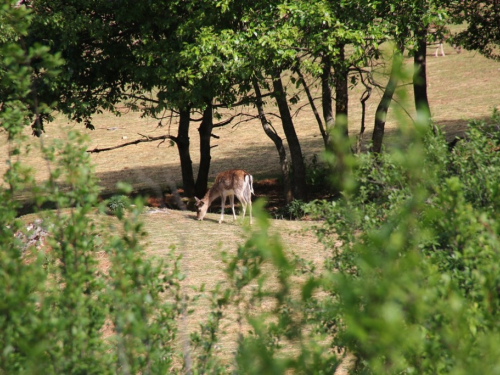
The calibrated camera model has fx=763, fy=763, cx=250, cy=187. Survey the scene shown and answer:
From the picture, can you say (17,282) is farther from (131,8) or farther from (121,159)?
(121,159)

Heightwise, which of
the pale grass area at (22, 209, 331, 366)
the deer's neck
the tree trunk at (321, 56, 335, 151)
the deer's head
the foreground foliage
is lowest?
the pale grass area at (22, 209, 331, 366)

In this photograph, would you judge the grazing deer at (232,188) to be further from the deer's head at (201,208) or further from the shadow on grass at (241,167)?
the shadow on grass at (241,167)

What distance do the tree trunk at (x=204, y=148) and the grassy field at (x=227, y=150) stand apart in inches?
43.0

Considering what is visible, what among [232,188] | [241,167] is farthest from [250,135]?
[232,188]

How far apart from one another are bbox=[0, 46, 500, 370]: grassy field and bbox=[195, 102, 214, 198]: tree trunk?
1.09 meters

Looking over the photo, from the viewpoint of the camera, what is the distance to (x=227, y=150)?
1372 inches

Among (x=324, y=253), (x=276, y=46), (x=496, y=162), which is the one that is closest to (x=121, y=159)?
(x=276, y=46)

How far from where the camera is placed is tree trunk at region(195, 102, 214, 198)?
23438 mm

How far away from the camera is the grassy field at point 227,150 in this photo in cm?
1494

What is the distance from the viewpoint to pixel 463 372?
3.17 metres

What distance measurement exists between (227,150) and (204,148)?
10.8 meters

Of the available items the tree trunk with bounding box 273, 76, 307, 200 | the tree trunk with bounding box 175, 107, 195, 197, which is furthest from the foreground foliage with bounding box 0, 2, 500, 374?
the tree trunk with bounding box 175, 107, 195, 197

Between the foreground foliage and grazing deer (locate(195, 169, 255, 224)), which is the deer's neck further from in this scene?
the foreground foliage

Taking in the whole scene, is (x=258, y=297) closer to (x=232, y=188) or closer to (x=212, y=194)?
(x=232, y=188)
